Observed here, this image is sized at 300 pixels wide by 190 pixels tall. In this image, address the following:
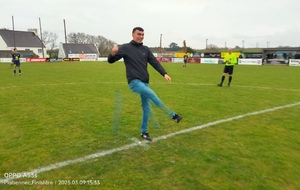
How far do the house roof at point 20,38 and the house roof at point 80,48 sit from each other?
9637 mm

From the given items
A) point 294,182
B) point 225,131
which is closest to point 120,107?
point 225,131

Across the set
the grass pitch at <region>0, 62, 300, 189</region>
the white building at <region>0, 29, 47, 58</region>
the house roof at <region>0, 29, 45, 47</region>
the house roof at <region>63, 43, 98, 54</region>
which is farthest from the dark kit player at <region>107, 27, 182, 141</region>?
the house roof at <region>63, 43, 98, 54</region>

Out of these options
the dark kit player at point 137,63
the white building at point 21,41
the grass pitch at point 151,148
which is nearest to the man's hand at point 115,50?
the dark kit player at point 137,63

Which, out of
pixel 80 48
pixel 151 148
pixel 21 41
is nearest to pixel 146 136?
pixel 151 148

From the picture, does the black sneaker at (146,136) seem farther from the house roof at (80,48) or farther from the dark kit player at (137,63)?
the house roof at (80,48)

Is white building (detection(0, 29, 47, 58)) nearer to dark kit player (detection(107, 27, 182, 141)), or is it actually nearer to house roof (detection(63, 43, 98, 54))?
house roof (detection(63, 43, 98, 54))

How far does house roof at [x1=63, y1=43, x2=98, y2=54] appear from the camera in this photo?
272 ft

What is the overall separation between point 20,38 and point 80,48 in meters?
19.1

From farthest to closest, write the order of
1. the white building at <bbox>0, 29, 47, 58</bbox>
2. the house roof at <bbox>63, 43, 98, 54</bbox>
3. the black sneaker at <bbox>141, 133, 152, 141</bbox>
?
1. the house roof at <bbox>63, 43, 98, 54</bbox>
2. the white building at <bbox>0, 29, 47, 58</bbox>
3. the black sneaker at <bbox>141, 133, 152, 141</bbox>

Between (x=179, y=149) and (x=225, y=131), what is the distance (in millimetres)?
1540

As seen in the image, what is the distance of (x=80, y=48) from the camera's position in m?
85.4

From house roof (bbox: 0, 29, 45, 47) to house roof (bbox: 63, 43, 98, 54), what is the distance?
A: 31.6 feet

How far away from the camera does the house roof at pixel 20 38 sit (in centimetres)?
7388

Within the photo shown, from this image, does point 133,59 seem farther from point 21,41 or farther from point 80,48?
point 80,48
